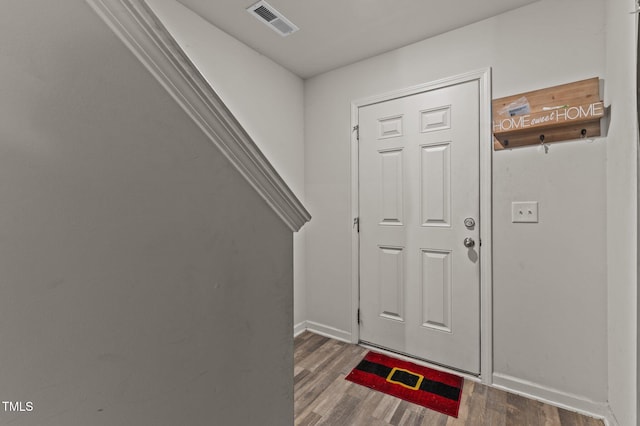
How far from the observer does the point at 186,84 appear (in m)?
0.61

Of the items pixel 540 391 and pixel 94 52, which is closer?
pixel 94 52

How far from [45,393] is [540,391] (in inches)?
93.8

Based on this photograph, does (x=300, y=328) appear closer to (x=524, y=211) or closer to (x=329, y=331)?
(x=329, y=331)

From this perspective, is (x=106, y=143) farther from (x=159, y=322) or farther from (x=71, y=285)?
(x=159, y=322)

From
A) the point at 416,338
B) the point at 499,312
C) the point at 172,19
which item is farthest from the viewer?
the point at 416,338

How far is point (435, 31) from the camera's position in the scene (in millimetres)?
2150

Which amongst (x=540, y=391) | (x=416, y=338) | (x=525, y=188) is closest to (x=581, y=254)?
(x=525, y=188)

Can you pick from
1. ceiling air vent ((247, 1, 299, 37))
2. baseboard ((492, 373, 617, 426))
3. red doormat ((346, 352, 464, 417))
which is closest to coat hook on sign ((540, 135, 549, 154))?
baseboard ((492, 373, 617, 426))

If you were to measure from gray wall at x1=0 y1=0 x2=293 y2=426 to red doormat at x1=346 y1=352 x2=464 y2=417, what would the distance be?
4.72 feet

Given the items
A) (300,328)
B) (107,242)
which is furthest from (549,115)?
(300,328)

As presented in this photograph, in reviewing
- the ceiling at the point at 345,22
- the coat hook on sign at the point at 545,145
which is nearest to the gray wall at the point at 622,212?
the coat hook on sign at the point at 545,145

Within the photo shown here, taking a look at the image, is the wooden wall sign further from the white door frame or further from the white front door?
the white front door

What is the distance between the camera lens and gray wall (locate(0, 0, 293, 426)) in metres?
0.42

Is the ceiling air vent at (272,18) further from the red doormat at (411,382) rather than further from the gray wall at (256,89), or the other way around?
the red doormat at (411,382)
